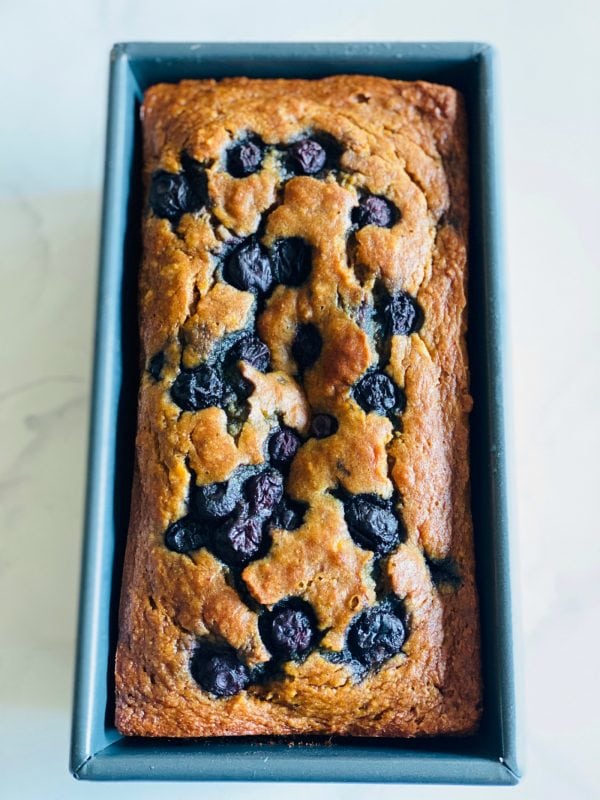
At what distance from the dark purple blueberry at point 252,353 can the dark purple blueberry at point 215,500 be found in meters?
0.20

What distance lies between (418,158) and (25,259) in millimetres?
861

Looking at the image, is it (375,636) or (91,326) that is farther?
(91,326)

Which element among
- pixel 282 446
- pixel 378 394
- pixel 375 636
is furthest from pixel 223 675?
pixel 378 394

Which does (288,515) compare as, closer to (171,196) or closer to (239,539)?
(239,539)

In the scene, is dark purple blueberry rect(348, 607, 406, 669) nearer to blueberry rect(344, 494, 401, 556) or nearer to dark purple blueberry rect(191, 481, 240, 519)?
blueberry rect(344, 494, 401, 556)

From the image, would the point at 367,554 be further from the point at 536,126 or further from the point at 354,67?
the point at 536,126

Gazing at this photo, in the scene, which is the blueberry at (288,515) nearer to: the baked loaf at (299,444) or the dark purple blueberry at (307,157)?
the baked loaf at (299,444)

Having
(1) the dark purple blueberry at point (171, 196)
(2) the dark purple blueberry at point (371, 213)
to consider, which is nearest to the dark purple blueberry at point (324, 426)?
(2) the dark purple blueberry at point (371, 213)

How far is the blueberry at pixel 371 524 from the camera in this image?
154 centimetres

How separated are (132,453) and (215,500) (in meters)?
0.24

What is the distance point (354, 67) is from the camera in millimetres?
1759

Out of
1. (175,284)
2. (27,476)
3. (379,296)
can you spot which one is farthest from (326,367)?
(27,476)

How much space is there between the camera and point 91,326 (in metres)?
2.02

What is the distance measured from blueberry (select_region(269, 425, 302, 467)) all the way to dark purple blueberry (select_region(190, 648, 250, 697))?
32 centimetres
